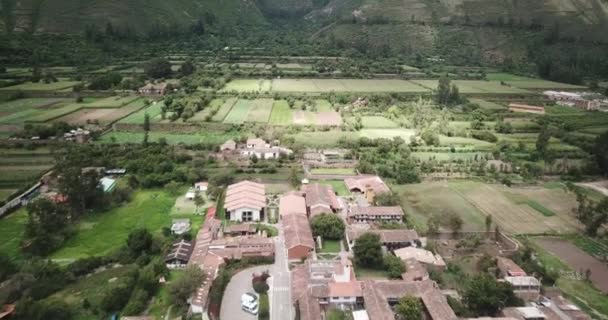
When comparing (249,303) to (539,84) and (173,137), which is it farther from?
(539,84)

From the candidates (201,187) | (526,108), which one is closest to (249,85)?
(526,108)

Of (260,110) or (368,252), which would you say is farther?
(260,110)

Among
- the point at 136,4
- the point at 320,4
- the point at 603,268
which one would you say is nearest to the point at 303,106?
the point at 603,268

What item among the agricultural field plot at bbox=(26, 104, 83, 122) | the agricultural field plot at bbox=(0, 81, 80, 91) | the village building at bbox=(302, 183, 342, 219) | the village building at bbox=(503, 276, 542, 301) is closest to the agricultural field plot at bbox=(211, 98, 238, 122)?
the agricultural field plot at bbox=(26, 104, 83, 122)

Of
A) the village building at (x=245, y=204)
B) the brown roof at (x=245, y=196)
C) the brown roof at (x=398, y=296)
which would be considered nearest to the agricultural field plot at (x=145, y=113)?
the brown roof at (x=245, y=196)

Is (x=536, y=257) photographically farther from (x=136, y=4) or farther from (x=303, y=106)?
(x=136, y=4)

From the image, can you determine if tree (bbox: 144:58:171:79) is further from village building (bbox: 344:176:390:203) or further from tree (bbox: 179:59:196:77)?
village building (bbox: 344:176:390:203)
